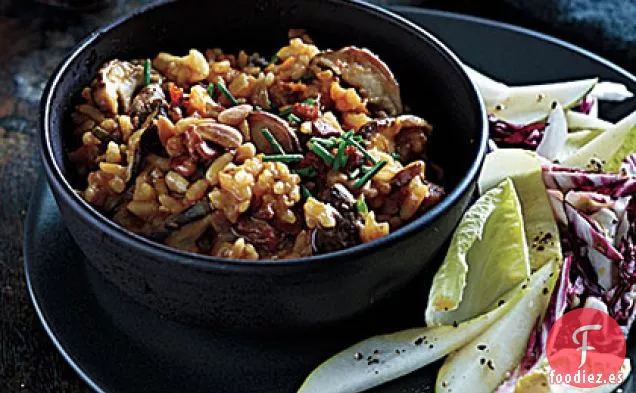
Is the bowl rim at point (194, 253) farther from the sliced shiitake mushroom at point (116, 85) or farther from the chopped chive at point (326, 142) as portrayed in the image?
the chopped chive at point (326, 142)

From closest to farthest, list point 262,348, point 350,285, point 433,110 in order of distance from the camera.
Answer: point 350,285 < point 262,348 < point 433,110

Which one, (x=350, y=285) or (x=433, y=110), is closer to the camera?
(x=350, y=285)

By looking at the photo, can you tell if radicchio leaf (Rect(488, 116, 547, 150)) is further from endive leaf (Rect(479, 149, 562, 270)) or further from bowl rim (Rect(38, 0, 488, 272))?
bowl rim (Rect(38, 0, 488, 272))

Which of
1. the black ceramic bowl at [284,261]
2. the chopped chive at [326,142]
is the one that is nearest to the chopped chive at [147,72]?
the black ceramic bowl at [284,261]

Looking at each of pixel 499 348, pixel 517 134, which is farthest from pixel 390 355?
pixel 517 134

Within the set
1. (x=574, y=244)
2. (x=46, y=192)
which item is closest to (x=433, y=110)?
(x=574, y=244)

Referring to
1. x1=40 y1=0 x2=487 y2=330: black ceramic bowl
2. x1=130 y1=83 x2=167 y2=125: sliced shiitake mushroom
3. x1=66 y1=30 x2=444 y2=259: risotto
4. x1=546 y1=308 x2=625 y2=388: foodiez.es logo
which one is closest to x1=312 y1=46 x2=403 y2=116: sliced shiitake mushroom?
x1=66 y1=30 x2=444 y2=259: risotto

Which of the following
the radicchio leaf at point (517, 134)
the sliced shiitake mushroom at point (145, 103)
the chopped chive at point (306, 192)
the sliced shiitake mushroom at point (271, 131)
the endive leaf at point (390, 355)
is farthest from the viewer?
the radicchio leaf at point (517, 134)

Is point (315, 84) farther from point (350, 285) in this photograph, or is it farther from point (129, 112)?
point (350, 285)
